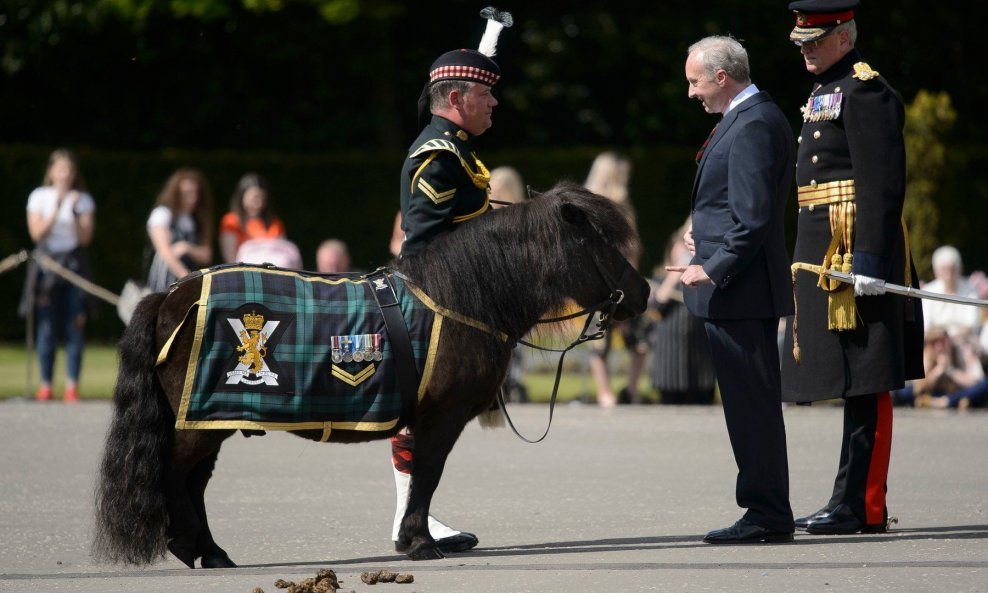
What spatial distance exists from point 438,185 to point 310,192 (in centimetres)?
1635

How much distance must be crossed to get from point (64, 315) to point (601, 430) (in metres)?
5.44

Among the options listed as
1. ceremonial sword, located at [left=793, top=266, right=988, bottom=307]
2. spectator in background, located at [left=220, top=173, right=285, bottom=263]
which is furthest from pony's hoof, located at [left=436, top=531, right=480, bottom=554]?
spectator in background, located at [left=220, top=173, right=285, bottom=263]

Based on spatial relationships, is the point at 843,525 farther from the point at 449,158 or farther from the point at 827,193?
the point at 449,158

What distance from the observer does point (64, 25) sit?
22922 mm

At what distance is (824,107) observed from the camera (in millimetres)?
7160

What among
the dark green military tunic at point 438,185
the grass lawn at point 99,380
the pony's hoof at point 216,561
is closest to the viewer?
the pony's hoof at point 216,561

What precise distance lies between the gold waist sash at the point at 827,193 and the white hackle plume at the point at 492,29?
5.36 feet

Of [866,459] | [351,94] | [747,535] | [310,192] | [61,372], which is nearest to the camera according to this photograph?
[747,535]

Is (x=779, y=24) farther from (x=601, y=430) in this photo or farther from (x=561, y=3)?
(x=601, y=430)

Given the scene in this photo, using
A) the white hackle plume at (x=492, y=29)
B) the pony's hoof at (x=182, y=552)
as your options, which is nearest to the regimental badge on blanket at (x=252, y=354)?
the pony's hoof at (x=182, y=552)

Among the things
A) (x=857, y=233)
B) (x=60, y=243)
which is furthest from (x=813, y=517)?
(x=60, y=243)

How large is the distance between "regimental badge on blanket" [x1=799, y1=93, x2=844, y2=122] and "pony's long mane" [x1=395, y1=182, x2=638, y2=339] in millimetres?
1241

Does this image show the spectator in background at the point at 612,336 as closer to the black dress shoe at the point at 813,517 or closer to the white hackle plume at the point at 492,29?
the white hackle plume at the point at 492,29

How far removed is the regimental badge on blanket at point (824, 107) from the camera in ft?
23.2
